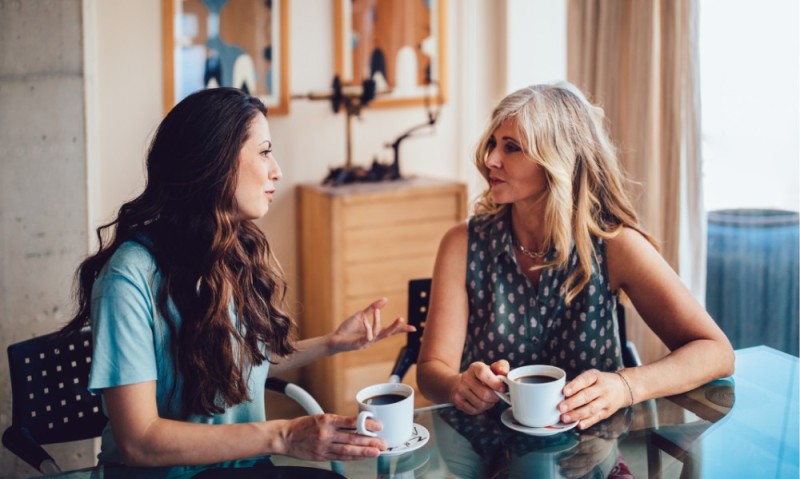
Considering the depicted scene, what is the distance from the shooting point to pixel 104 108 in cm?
376

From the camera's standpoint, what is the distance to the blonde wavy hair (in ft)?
6.77

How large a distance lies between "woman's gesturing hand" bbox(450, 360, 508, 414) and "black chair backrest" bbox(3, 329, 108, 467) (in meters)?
0.83

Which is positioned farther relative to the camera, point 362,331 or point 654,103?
point 654,103

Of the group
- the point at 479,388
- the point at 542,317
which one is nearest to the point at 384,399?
the point at 479,388

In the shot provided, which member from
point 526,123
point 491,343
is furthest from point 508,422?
point 526,123

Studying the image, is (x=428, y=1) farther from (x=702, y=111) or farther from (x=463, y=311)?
(x=463, y=311)

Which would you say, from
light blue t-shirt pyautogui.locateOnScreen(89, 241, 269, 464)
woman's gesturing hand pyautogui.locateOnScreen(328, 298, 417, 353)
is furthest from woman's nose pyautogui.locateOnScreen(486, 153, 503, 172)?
light blue t-shirt pyautogui.locateOnScreen(89, 241, 269, 464)

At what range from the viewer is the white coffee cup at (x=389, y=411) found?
57.4 inches

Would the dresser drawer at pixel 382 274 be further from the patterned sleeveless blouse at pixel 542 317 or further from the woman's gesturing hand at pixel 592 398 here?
the woman's gesturing hand at pixel 592 398

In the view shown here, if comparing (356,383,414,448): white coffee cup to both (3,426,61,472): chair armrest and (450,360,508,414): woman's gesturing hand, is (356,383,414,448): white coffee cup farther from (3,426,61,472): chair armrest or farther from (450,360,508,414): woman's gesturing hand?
(3,426,61,472): chair armrest

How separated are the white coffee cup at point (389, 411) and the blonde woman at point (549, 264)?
43cm

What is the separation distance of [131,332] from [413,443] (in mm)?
526

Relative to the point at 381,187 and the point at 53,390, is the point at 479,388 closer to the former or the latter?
the point at 53,390

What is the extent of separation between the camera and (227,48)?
12.8 ft
